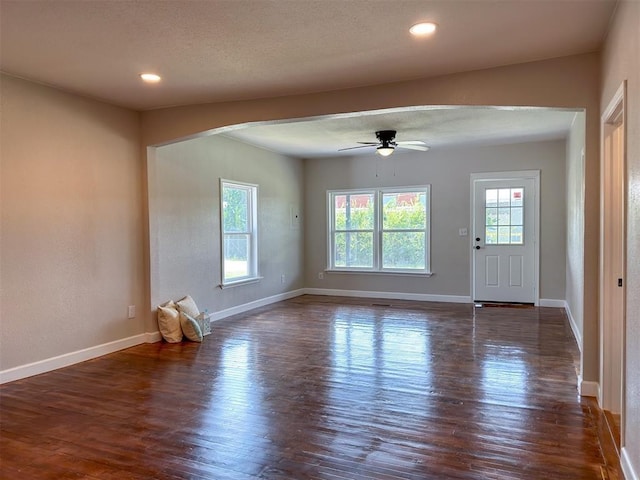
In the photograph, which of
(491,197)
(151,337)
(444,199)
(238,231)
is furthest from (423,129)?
(151,337)

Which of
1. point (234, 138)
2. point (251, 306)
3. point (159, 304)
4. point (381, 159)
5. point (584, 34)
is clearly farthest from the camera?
point (381, 159)

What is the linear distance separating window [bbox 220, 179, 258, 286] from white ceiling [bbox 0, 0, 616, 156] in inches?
88.8

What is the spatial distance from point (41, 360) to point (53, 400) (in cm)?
79

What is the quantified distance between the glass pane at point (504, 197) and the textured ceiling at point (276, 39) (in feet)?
13.4

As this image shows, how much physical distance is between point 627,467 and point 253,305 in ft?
17.7

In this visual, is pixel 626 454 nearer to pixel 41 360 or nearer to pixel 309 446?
pixel 309 446

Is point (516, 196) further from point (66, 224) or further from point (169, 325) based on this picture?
point (66, 224)

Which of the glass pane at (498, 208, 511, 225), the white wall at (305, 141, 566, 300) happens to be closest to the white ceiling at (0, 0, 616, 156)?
the white wall at (305, 141, 566, 300)

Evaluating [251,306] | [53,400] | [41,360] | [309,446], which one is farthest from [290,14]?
[251,306]

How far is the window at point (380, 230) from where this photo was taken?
7676 mm

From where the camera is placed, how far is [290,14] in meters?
2.58

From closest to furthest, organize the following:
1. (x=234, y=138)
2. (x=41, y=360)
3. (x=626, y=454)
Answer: (x=626, y=454) → (x=41, y=360) → (x=234, y=138)

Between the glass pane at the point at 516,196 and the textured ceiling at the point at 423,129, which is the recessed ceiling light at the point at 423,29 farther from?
the glass pane at the point at 516,196

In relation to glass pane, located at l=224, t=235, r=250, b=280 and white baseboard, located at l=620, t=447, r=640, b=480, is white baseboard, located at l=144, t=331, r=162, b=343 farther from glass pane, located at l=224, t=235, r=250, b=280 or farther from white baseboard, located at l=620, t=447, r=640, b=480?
white baseboard, located at l=620, t=447, r=640, b=480
